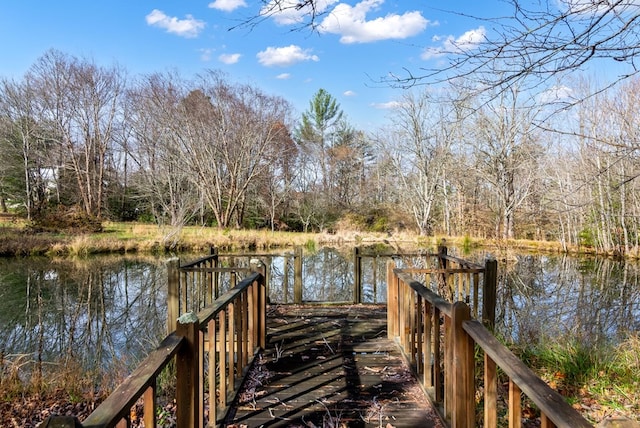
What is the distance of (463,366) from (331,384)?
1653 mm

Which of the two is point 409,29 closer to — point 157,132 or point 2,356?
point 2,356

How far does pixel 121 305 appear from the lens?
1003 cm

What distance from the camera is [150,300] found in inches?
415

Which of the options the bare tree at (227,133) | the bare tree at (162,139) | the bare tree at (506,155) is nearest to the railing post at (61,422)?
the bare tree at (506,155)

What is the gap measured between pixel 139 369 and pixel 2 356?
5626mm

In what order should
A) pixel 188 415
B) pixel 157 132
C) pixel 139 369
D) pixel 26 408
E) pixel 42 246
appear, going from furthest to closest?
pixel 157 132, pixel 42 246, pixel 26 408, pixel 188 415, pixel 139 369

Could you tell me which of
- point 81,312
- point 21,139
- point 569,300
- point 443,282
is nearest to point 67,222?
point 21,139

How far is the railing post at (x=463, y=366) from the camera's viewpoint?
2416 millimetres

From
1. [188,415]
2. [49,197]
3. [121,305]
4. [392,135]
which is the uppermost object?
[392,135]

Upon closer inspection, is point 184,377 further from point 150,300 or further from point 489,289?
point 150,300

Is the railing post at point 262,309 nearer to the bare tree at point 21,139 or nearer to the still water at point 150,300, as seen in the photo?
the still water at point 150,300

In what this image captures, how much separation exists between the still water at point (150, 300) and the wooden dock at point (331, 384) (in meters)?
2.16

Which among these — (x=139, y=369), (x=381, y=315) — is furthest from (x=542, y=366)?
(x=139, y=369)

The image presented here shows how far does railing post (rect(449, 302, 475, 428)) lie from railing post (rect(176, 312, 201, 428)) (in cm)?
148
